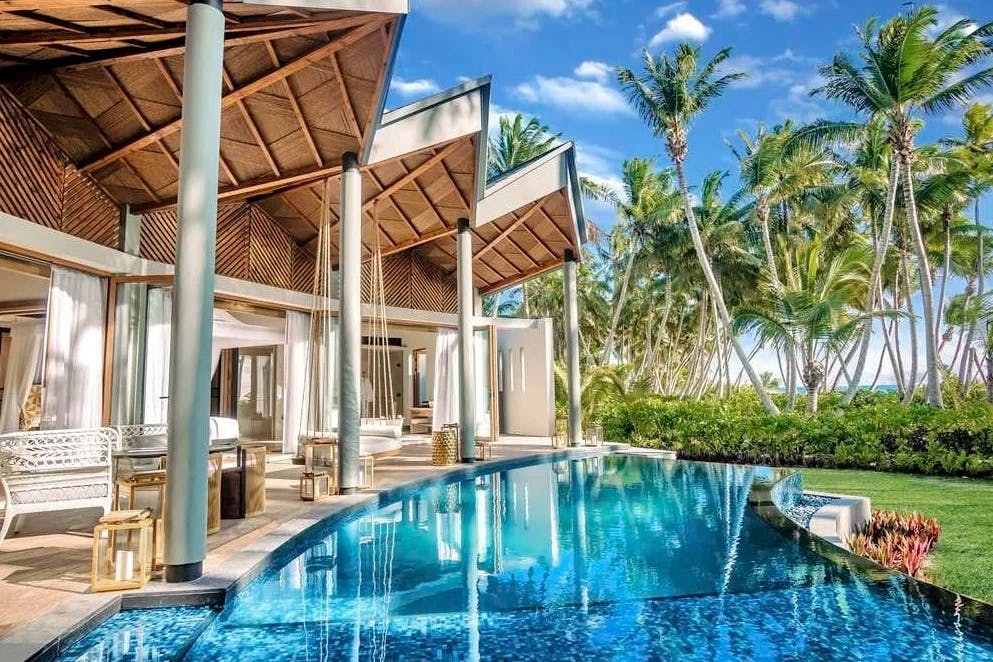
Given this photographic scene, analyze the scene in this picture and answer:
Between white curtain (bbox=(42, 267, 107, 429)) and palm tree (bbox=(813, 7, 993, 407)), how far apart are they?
15422 mm

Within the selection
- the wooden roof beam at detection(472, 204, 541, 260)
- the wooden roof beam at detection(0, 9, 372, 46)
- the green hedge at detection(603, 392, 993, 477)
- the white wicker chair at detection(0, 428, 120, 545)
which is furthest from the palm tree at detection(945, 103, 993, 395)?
the white wicker chair at detection(0, 428, 120, 545)

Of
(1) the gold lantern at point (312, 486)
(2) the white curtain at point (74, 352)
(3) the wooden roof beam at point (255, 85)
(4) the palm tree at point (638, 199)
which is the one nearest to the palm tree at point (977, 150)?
(4) the palm tree at point (638, 199)

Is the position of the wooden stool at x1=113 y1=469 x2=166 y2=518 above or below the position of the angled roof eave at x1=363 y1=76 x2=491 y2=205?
below

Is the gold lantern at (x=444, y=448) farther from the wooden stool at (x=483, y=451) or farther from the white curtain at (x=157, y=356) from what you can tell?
the white curtain at (x=157, y=356)

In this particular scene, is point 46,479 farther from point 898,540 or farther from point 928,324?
point 928,324

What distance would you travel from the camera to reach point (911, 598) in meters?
4.11

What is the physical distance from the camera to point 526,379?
15367mm

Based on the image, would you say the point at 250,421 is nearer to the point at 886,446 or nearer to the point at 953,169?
the point at 886,446

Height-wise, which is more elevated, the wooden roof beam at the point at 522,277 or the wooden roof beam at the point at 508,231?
the wooden roof beam at the point at 508,231

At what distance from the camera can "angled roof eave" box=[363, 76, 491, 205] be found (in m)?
8.00

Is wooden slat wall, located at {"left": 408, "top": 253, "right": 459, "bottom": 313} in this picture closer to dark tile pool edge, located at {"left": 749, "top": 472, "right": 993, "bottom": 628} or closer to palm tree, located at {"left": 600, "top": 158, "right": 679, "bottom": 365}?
dark tile pool edge, located at {"left": 749, "top": 472, "right": 993, "bottom": 628}

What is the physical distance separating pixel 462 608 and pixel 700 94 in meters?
15.5

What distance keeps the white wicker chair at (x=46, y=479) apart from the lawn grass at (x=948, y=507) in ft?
21.9

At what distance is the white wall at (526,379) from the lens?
15.1 meters
